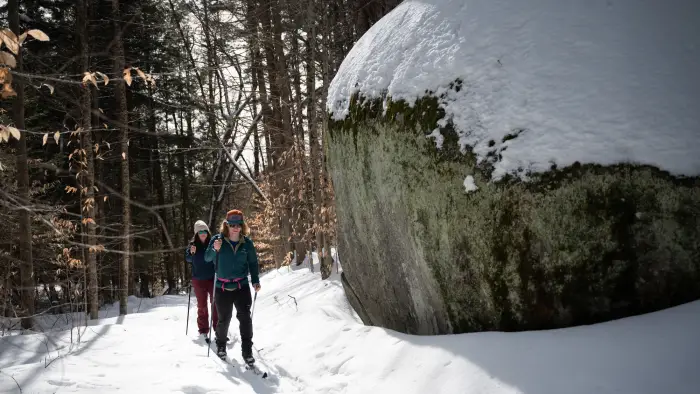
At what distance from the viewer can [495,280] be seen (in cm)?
336

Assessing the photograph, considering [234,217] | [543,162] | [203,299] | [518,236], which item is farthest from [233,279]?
[543,162]

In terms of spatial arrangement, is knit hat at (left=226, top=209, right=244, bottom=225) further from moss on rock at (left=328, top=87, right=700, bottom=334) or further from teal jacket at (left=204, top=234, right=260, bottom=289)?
moss on rock at (left=328, top=87, right=700, bottom=334)

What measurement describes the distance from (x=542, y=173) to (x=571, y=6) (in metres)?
1.58

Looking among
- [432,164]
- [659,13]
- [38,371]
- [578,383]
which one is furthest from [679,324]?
[38,371]

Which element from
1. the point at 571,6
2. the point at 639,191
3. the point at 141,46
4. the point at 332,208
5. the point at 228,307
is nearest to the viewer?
the point at 639,191

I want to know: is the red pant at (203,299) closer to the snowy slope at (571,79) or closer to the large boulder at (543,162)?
the large boulder at (543,162)

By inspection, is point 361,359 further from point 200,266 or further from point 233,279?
point 200,266

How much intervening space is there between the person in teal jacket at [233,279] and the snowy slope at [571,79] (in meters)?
2.86

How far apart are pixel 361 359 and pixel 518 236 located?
2.12 m

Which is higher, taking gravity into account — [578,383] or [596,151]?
[596,151]

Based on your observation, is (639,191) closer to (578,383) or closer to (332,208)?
(578,383)

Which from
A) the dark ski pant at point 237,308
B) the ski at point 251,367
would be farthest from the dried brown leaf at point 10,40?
the ski at point 251,367

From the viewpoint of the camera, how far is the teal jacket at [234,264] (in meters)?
5.35

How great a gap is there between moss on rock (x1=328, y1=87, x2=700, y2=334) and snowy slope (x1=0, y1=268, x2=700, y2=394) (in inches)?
7.5
